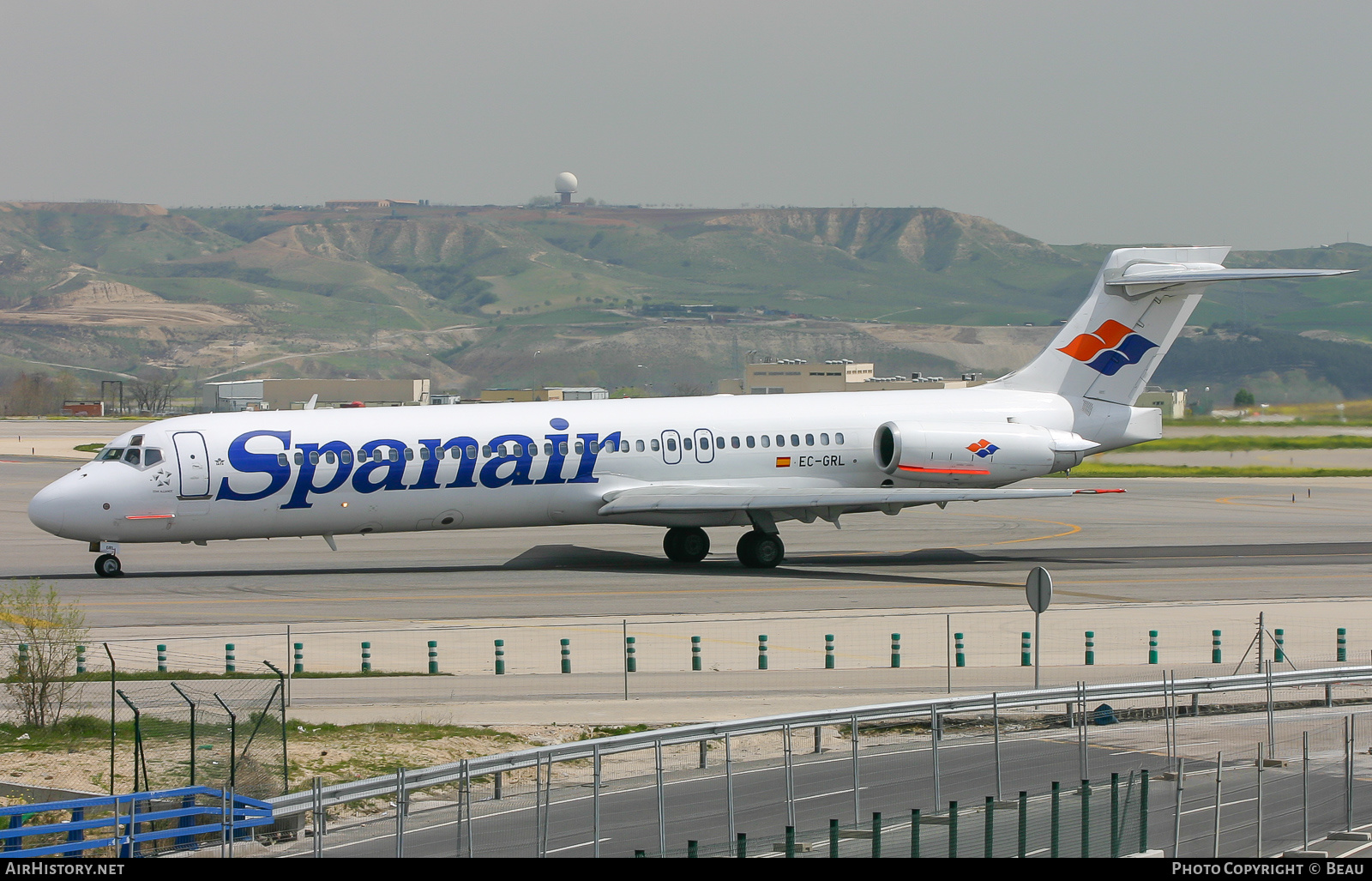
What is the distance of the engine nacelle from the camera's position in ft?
126

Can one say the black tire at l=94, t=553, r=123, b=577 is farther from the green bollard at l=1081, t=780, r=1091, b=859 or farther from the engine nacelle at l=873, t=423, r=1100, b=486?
the green bollard at l=1081, t=780, r=1091, b=859

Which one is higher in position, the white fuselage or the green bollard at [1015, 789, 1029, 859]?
the white fuselage

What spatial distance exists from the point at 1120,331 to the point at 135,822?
106 feet

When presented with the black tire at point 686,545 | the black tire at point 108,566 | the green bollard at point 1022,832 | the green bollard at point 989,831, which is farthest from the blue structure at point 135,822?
the black tire at point 686,545

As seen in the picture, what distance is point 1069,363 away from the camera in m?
41.1

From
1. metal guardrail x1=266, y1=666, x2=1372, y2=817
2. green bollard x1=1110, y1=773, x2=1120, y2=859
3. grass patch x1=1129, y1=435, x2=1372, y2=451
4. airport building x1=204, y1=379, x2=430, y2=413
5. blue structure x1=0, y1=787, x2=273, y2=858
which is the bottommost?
blue structure x1=0, y1=787, x2=273, y2=858

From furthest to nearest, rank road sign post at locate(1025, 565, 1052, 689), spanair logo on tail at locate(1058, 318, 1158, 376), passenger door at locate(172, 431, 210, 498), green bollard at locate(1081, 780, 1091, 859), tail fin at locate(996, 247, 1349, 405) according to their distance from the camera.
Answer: spanair logo on tail at locate(1058, 318, 1158, 376)
tail fin at locate(996, 247, 1349, 405)
passenger door at locate(172, 431, 210, 498)
road sign post at locate(1025, 565, 1052, 689)
green bollard at locate(1081, 780, 1091, 859)

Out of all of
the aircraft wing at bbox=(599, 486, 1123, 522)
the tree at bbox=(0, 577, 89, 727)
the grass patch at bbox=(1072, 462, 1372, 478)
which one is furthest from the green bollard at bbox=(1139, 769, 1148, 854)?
the grass patch at bbox=(1072, 462, 1372, 478)

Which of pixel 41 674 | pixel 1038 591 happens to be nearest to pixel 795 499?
pixel 1038 591

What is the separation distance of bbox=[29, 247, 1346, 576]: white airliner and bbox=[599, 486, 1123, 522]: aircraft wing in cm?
7

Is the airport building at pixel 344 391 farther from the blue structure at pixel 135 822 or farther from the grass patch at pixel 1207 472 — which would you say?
the blue structure at pixel 135 822

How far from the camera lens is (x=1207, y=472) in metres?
71.5

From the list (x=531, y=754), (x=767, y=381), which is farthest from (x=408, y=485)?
(x=767, y=381)
